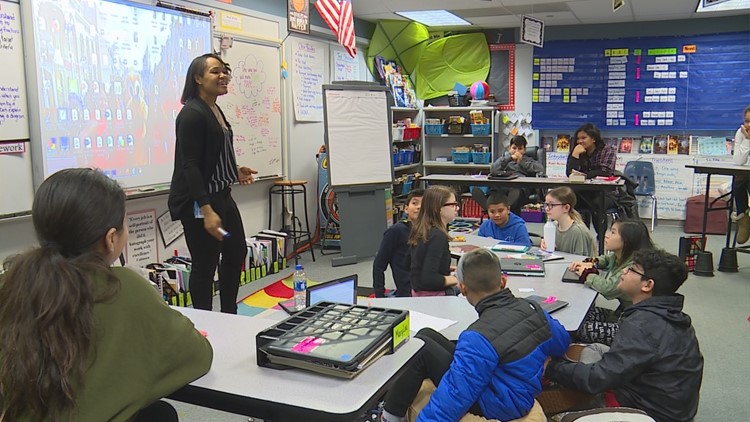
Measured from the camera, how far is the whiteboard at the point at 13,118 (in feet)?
11.0

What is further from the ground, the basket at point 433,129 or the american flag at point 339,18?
the american flag at point 339,18

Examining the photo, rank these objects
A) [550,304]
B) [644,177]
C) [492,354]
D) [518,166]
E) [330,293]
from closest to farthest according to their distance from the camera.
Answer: [492,354], [330,293], [550,304], [518,166], [644,177]

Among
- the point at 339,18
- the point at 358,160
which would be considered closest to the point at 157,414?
the point at 358,160

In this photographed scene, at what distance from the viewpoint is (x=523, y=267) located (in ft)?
10.1

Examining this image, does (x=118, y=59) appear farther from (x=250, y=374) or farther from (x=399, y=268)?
(x=250, y=374)

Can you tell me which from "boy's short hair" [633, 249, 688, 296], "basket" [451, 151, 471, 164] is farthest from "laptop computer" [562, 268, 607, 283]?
"basket" [451, 151, 471, 164]

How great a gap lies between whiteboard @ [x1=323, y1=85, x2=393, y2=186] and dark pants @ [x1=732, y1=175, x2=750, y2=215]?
3203 mm

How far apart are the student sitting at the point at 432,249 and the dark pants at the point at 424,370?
89cm

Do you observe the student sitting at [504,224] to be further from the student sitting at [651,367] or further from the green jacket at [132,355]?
the green jacket at [132,355]

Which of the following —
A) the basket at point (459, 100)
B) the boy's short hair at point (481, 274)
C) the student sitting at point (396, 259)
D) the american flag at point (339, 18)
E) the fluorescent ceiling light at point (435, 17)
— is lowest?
the student sitting at point (396, 259)

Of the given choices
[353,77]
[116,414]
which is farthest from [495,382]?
[353,77]

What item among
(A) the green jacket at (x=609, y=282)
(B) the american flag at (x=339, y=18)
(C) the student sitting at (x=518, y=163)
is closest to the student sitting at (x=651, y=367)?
(A) the green jacket at (x=609, y=282)

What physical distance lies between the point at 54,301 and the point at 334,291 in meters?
1.35

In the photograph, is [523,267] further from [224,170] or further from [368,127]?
[368,127]
